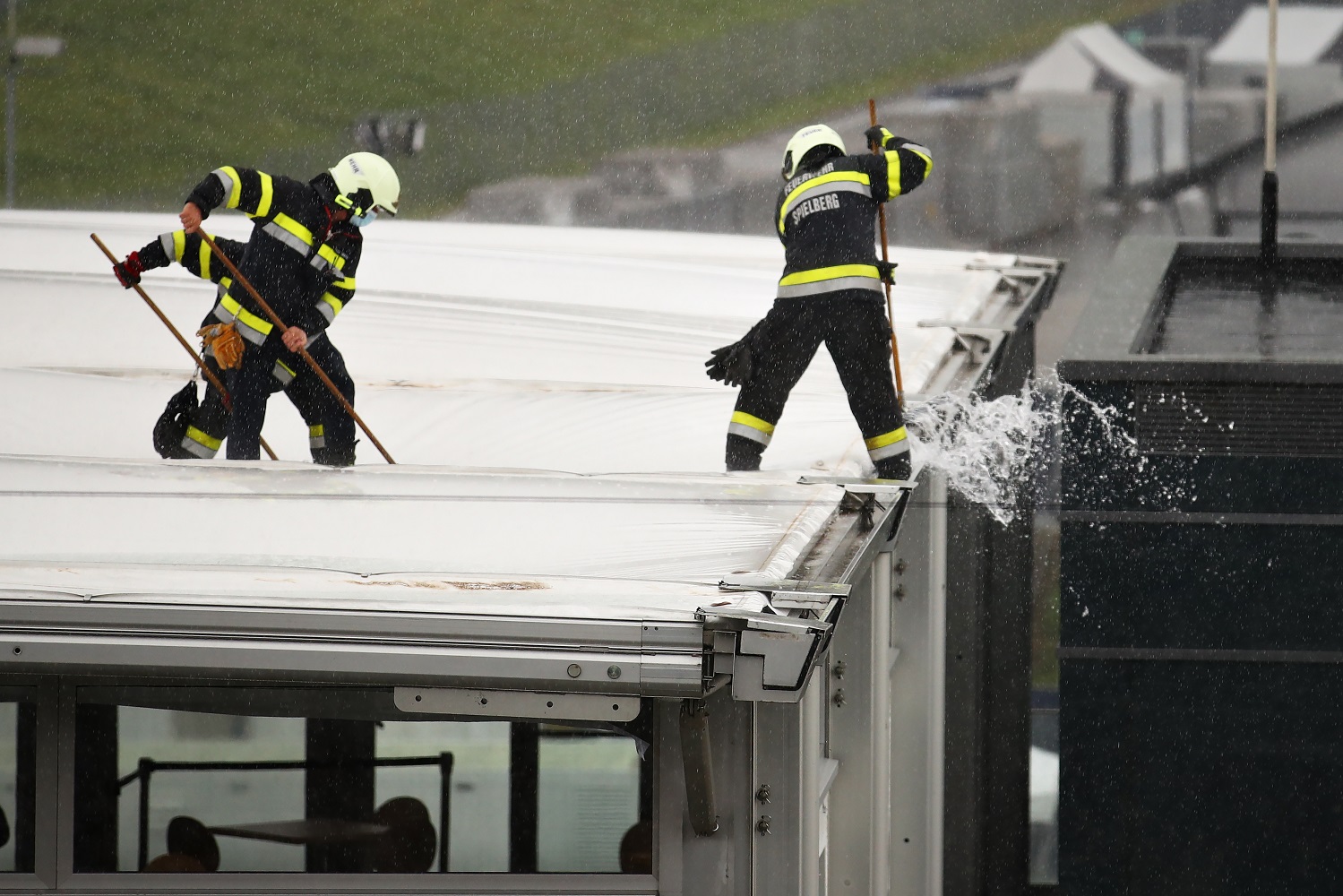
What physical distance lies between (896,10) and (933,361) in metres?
37.8

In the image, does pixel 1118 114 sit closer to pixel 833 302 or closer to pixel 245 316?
pixel 833 302

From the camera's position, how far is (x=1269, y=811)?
5.49 meters

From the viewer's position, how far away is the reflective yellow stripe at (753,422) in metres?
4.99

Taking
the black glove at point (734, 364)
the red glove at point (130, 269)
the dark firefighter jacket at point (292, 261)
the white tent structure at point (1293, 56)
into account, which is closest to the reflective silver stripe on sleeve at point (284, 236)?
the dark firefighter jacket at point (292, 261)

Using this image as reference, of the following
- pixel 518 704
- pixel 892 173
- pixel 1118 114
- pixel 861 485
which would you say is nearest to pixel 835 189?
pixel 892 173

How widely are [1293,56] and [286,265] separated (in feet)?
107

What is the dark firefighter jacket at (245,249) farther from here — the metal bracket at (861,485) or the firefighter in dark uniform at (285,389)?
the metal bracket at (861,485)

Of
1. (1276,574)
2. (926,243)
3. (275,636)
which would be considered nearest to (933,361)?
(1276,574)

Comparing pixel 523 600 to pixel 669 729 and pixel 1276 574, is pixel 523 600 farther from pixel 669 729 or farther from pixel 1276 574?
pixel 1276 574

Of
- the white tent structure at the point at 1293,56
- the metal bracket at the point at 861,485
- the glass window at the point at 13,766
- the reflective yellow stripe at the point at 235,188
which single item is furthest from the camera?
the white tent structure at the point at 1293,56

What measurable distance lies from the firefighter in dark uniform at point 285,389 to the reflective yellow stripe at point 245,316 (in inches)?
4.6

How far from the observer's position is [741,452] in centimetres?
500

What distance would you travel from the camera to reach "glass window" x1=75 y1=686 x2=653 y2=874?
314cm

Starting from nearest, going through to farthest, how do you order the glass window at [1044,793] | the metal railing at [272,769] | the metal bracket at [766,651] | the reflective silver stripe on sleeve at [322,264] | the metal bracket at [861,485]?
the metal bracket at [766,651] < the metal railing at [272,769] < the metal bracket at [861,485] < the reflective silver stripe on sleeve at [322,264] < the glass window at [1044,793]
